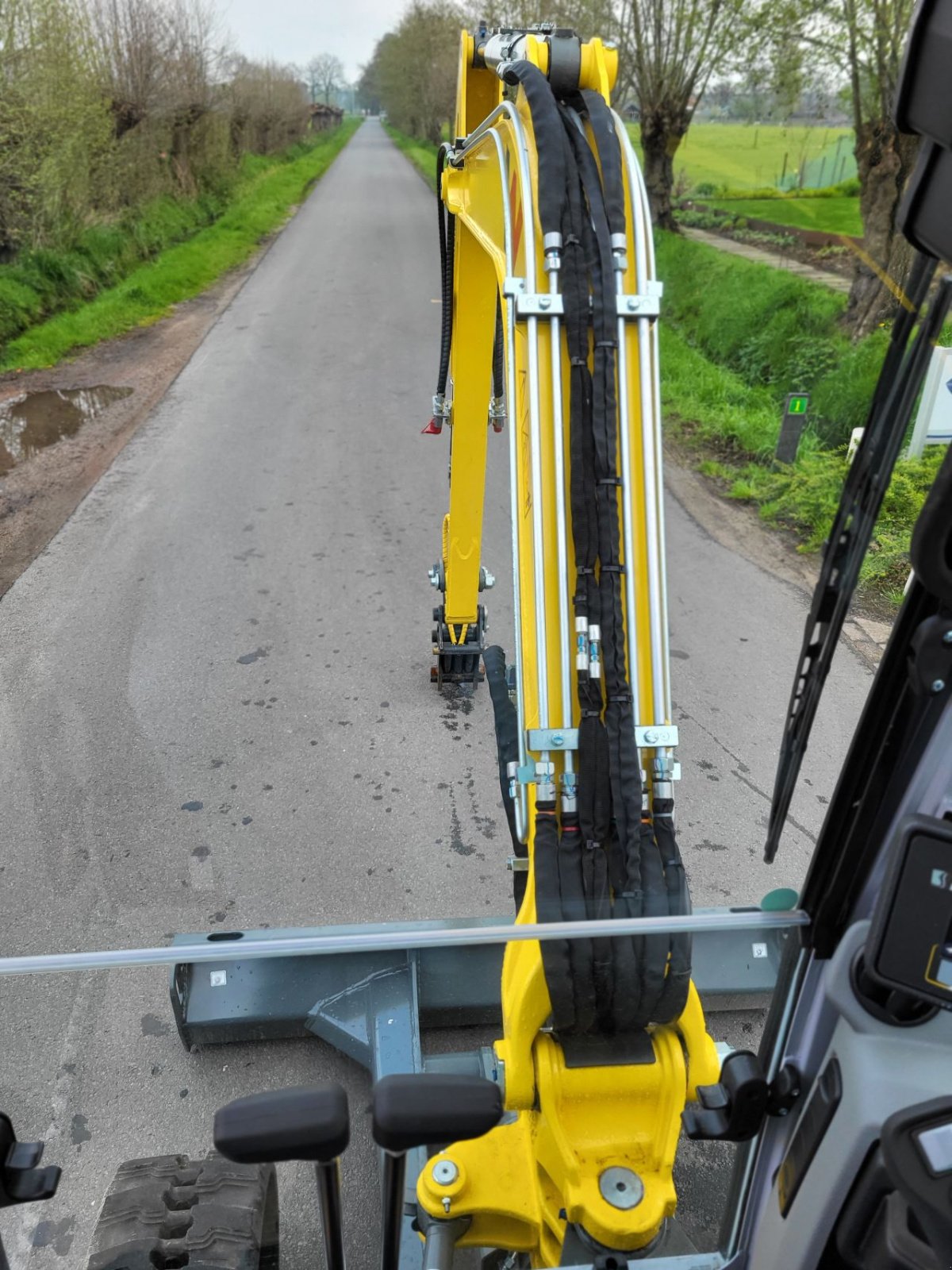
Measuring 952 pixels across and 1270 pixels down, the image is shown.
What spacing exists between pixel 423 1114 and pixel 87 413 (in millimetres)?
10403

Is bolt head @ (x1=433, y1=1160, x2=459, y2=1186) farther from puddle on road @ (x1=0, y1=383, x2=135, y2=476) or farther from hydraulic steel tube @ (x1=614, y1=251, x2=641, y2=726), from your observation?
puddle on road @ (x1=0, y1=383, x2=135, y2=476)

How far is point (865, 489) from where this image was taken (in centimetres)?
129

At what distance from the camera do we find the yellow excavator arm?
2.04 meters

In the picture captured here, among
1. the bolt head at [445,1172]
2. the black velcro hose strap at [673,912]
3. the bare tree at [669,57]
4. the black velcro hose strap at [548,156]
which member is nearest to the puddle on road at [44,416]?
the bare tree at [669,57]

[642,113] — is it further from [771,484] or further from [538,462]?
[538,462]

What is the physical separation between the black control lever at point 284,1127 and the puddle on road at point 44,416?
28.2 feet

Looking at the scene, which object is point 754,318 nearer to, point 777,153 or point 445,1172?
point 777,153

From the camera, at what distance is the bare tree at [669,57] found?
1242 centimetres

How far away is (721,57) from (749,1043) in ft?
43.0

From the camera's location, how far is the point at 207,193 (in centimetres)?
2347

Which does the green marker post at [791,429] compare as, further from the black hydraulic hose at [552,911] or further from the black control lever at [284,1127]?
the black control lever at [284,1127]

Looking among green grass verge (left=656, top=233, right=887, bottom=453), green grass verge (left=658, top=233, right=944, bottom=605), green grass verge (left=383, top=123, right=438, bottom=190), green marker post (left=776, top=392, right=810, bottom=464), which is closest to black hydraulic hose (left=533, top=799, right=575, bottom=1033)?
green grass verge (left=656, top=233, right=887, bottom=453)

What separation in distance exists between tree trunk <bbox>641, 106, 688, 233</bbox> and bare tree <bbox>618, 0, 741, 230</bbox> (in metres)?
0.01

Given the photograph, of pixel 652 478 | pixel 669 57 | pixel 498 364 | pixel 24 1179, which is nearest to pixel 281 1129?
pixel 24 1179
